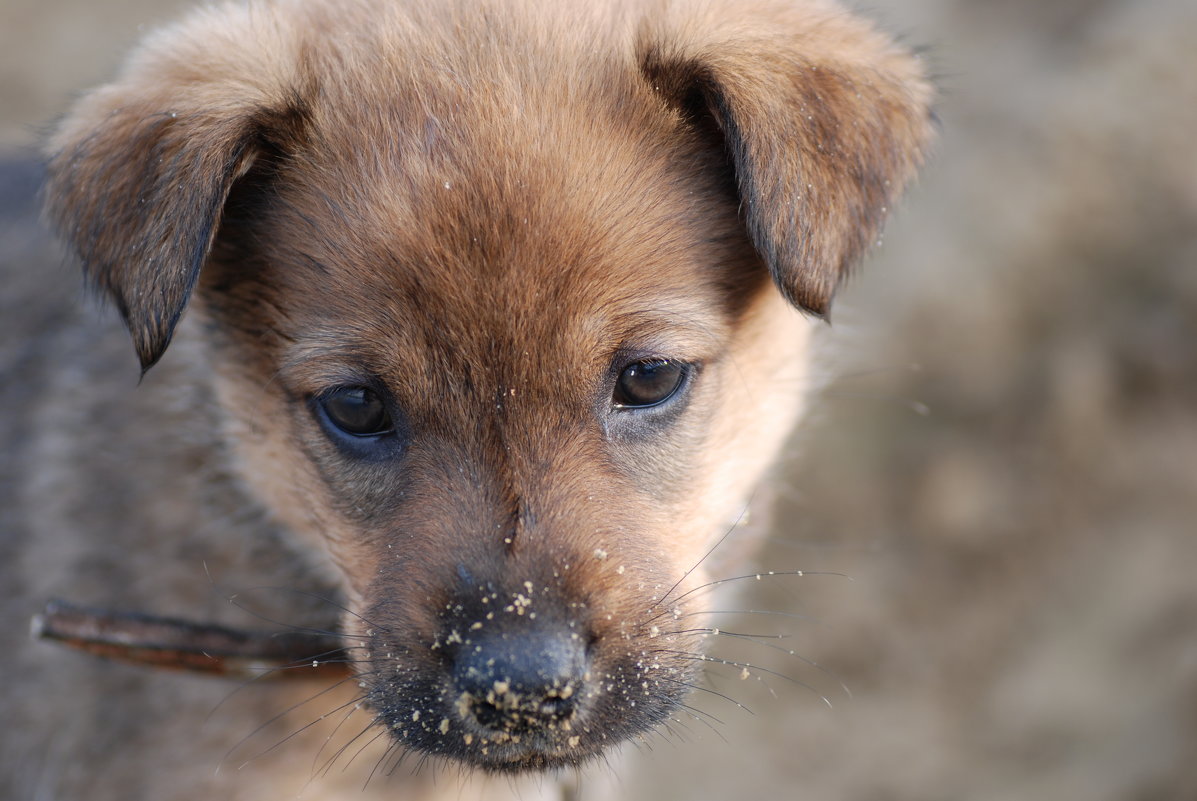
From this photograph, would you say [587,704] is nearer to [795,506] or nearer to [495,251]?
[495,251]

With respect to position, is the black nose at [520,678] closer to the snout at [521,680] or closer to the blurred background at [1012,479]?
the snout at [521,680]

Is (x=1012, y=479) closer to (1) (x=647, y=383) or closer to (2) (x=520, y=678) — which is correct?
(1) (x=647, y=383)

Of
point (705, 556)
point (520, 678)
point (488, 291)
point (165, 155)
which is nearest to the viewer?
point (520, 678)

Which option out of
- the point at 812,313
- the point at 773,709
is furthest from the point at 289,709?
the point at 773,709

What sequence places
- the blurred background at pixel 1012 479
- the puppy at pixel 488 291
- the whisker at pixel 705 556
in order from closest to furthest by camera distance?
the puppy at pixel 488 291 < the whisker at pixel 705 556 < the blurred background at pixel 1012 479

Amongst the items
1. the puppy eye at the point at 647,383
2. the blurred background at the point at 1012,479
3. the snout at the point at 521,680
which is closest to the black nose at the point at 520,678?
the snout at the point at 521,680

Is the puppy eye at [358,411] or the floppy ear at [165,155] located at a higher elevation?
the floppy ear at [165,155]

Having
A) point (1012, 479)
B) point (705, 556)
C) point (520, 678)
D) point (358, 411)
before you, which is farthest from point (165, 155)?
point (1012, 479)
